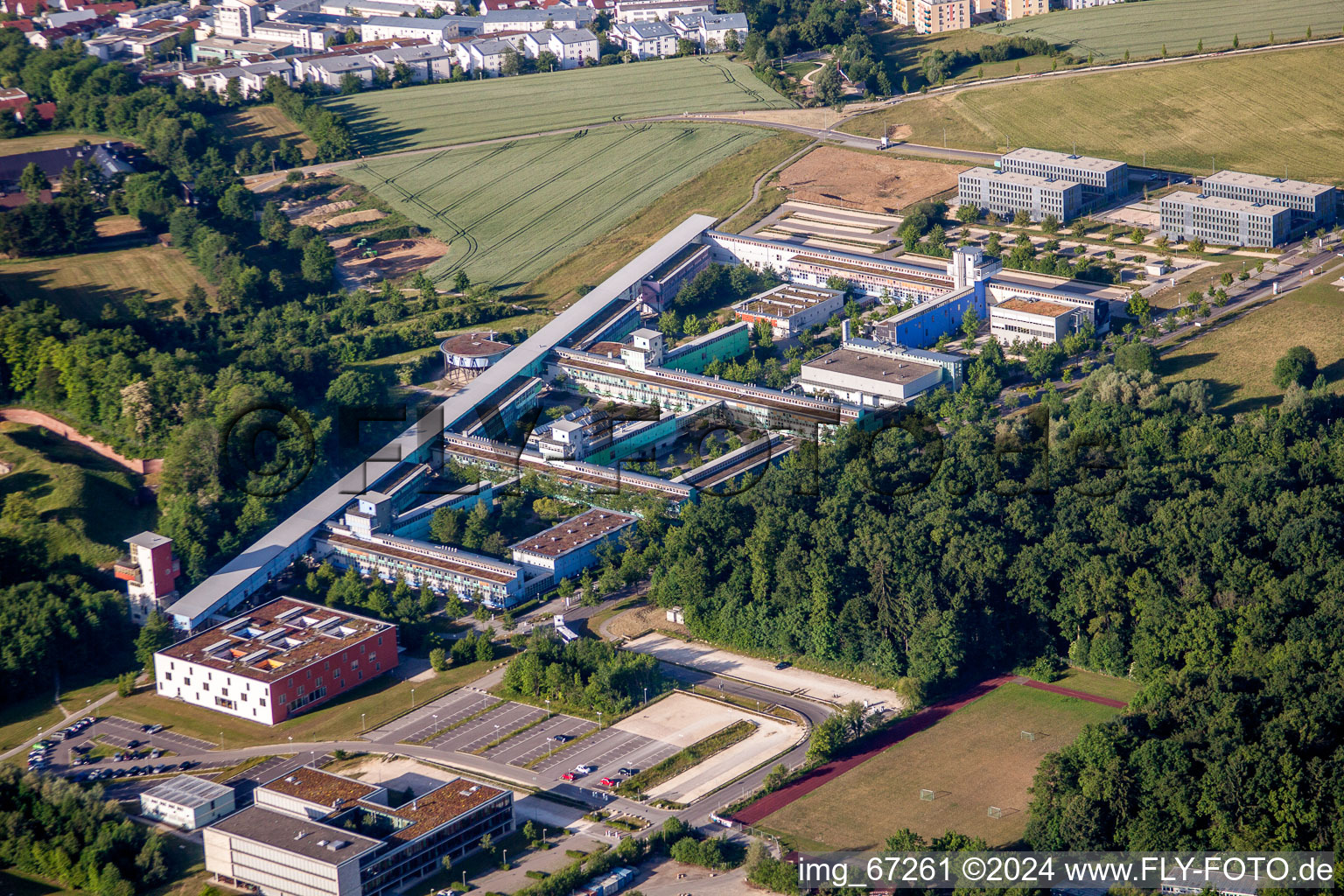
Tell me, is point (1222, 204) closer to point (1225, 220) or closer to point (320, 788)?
point (1225, 220)

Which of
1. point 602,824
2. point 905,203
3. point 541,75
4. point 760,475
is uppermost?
point 541,75

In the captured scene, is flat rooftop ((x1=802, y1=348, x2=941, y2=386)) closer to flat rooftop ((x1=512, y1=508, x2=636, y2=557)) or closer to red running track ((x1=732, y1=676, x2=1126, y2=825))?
flat rooftop ((x1=512, y1=508, x2=636, y2=557))

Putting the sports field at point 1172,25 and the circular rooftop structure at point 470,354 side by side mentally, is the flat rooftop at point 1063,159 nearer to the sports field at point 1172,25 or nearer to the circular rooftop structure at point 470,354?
the sports field at point 1172,25

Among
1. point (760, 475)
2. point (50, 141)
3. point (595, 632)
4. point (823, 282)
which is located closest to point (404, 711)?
point (595, 632)

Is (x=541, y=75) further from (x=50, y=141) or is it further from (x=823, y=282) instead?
(x=823, y=282)

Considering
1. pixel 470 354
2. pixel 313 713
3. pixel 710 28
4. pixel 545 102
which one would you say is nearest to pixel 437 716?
pixel 313 713

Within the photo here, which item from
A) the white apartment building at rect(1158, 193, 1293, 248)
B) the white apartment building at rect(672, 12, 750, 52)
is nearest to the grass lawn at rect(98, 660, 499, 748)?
the white apartment building at rect(1158, 193, 1293, 248)

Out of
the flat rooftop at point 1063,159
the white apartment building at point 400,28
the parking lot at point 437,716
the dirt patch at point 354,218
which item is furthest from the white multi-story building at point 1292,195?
the white apartment building at point 400,28
